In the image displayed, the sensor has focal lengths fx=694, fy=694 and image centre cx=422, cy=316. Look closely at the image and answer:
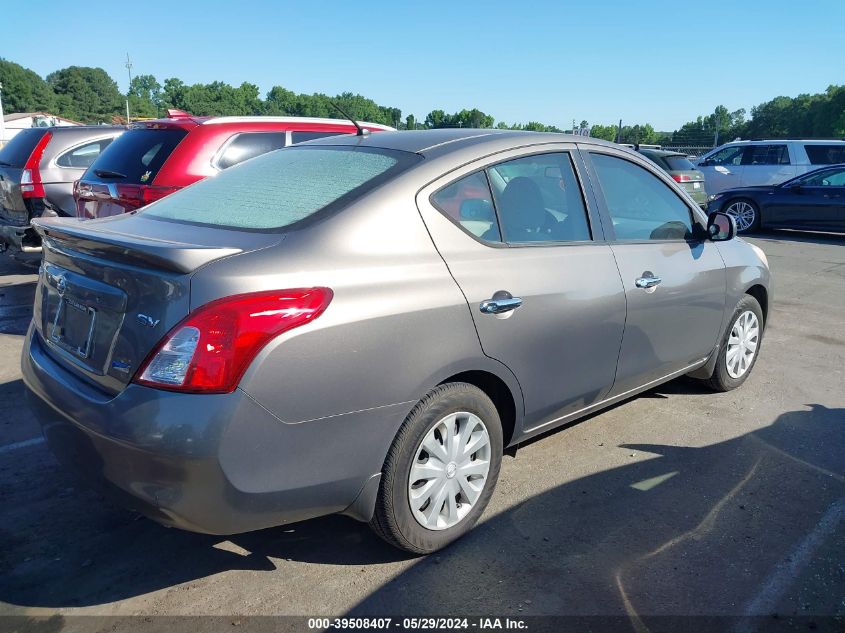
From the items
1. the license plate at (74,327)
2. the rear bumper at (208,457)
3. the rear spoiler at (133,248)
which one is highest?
the rear spoiler at (133,248)

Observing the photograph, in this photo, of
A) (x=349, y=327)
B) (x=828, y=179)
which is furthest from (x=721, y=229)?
(x=828, y=179)

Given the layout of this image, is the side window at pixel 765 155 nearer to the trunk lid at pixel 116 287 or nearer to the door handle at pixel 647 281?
the door handle at pixel 647 281

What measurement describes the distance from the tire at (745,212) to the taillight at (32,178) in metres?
12.5

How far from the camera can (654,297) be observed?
3.76m

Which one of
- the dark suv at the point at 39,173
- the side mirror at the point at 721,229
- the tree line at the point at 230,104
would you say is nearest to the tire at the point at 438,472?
the side mirror at the point at 721,229

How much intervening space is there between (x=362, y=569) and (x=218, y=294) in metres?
1.31

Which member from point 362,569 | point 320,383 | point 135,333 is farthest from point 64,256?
point 362,569

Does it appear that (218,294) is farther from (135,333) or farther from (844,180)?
(844,180)

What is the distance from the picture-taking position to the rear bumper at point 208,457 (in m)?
2.20

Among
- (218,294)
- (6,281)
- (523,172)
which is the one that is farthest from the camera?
(6,281)

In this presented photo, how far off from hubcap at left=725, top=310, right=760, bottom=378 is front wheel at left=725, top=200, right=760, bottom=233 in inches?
409

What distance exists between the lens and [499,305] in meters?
2.90

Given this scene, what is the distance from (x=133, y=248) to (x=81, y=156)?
715cm

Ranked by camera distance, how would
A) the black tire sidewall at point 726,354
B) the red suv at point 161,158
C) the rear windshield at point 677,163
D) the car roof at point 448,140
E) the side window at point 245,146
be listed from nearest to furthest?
the car roof at point 448,140
the black tire sidewall at point 726,354
the red suv at point 161,158
the side window at point 245,146
the rear windshield at point 677,163
